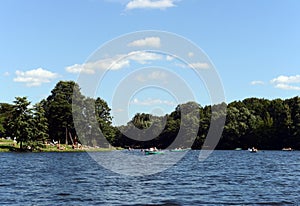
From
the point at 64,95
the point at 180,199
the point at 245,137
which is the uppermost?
the point at 64,95

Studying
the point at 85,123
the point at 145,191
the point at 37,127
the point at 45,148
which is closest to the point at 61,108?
the point at 85,123

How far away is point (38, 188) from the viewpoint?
43125 millimetres

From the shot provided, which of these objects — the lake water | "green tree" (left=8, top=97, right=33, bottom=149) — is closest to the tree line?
"green tree" (left=8, top=97, right=33, bottom=149)

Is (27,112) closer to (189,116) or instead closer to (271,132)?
(189,116)

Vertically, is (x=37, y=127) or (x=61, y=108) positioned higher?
(x=61, y=108)

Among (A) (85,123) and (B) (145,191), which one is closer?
(B) (145,191)

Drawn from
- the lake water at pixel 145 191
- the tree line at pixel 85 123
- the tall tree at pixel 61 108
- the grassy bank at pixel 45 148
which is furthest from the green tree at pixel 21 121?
the lake water at pixel 145 191

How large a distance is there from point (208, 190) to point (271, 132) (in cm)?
15480

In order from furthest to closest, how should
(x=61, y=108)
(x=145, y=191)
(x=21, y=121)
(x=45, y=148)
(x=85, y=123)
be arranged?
(x=85, y=123) → (x=61, y=108) → (x=45, y=148) → (x=21, y=121) → (x=145, y=191)

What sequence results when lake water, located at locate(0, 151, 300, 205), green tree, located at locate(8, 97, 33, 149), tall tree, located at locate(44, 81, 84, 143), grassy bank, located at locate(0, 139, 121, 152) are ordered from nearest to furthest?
lake water, located at locate(0, 151, 300, 205)
green tree, located at locate(8, 97, 33, 149)
grassy bank, located at locate(0, 139, 121, 152)
tall tree, located at locate(44, 81, 84, 143)

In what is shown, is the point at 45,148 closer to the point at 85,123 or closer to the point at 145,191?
the point at 85,123

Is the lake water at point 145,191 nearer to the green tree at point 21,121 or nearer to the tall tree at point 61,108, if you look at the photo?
the green tree at point 21,121

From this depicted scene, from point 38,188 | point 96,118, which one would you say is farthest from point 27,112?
point 38,188

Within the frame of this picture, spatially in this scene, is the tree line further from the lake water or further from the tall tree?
the lake water
